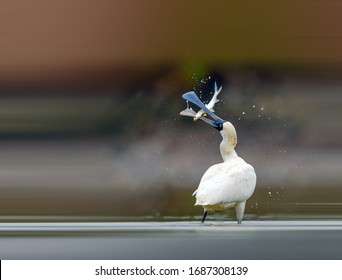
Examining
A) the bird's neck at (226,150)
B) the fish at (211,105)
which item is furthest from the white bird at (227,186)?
the fish at (211,105)

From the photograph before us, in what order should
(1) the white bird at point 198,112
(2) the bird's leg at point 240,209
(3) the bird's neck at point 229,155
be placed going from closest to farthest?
(2) the bird's leg at point 240,209, (3) the bird's neck at point 229,155, (1) the white bird at point 198,112

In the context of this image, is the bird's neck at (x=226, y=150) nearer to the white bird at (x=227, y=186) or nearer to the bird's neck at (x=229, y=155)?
the bird's neck at (x=229, y=155)

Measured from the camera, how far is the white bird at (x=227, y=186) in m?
10.7

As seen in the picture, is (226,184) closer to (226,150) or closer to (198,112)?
(226,150)

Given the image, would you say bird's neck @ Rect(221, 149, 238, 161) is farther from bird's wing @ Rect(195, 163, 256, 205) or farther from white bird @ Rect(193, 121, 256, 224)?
bird's wing @ Rect(195, 163, 256, 205)

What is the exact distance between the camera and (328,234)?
34.9 ft

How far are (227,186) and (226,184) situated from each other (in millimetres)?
Result: 17

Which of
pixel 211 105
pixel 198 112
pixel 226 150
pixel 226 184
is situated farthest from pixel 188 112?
pixel 226 184

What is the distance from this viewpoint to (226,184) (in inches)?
423

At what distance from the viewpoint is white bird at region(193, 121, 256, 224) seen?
10.7 m

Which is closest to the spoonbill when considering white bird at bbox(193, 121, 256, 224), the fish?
white bird at bbox(193, 121, 256, 224)

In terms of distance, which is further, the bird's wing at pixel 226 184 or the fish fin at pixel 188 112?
the fish fin at pixel 188 112

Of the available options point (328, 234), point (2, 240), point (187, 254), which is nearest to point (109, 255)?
point (187, 254)

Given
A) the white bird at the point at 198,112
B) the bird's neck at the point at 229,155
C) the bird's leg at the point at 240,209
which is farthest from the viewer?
the white bird at the point at 198,112
